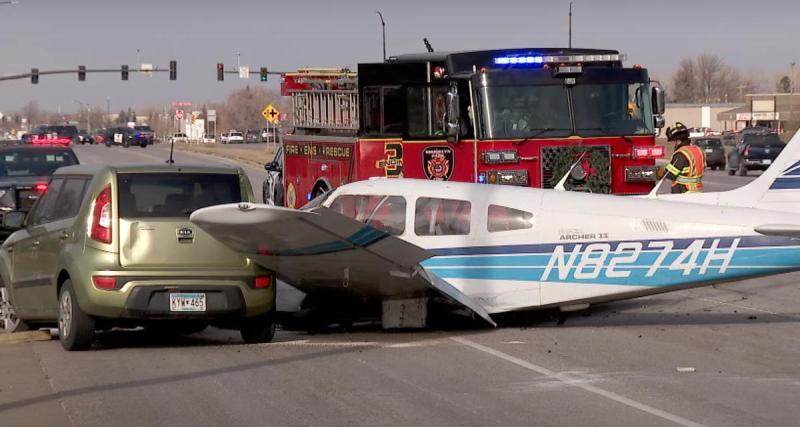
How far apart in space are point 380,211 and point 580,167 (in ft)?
16.7

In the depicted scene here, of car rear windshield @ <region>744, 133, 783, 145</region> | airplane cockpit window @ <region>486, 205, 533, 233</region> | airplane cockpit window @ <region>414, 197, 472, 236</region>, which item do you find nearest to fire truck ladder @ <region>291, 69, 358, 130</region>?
airplane cockpit window @ <region>414, 197, 472, 236</region>

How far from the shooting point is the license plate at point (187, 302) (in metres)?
11.5

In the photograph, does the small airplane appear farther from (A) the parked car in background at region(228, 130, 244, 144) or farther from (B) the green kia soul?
(A) the parked car in background at region(228, 130, 244, 144)

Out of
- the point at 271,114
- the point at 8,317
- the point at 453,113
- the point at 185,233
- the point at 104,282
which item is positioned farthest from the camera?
the point at 271,114

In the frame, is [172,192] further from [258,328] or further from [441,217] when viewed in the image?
[441,217]

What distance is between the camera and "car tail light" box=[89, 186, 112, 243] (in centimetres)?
1152

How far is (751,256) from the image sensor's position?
39.8 feet

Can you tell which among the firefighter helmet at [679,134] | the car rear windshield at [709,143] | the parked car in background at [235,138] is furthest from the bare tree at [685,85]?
the firefighter helmet at [679,134]

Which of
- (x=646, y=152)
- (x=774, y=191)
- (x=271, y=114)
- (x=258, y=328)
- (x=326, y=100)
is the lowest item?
(x=258, y=328)

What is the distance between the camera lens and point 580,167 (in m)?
17.7

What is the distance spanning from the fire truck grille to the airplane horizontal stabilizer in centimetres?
565

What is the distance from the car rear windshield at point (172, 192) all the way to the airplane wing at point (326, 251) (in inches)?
22.5

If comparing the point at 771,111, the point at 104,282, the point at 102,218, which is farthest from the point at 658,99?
the point at 771,111

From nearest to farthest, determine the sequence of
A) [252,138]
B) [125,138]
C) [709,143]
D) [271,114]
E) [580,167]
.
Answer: [580,167] → [709,143] → [271,114] → [125,138] → [252,138]
